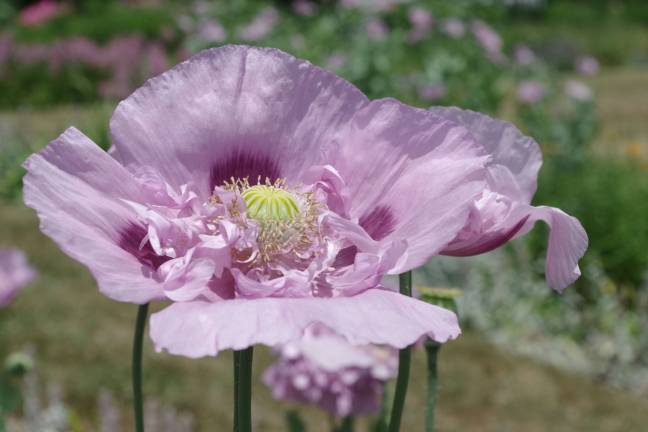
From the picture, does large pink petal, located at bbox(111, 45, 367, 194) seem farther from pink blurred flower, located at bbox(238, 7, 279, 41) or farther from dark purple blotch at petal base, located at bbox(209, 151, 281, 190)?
pink blurred flower, located at bbox(238, 7, 279, 41)

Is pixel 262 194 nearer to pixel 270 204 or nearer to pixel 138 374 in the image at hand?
pixel 270 204

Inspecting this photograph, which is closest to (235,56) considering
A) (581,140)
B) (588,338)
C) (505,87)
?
(588,338)

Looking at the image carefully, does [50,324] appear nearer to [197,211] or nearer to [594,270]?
[594,270]

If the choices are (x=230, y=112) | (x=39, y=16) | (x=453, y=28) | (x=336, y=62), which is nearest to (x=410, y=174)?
(x=230, y=112)

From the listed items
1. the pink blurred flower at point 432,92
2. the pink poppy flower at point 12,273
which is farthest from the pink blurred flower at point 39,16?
the pink poppy flower at point 12,273

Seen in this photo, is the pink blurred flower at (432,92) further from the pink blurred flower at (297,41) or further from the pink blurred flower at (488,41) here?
the pink blurred flower at (297,41)

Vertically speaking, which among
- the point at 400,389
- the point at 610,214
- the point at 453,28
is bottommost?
the point at 610,214

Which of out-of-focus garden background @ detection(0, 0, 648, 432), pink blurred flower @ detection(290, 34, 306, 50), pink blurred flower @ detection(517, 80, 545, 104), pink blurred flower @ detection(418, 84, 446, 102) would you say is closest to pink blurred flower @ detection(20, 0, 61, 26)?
out-of-focus garden background @ detection(0, 0, 648, 432)

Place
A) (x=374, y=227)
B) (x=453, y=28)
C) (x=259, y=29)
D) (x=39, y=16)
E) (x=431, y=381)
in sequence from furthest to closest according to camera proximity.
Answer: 1. (x=39, y=16)
2. (x=453, y=28)
3. (x=259, y=29)
4. (x=431, y=381)
5. (x=374, y=227)
